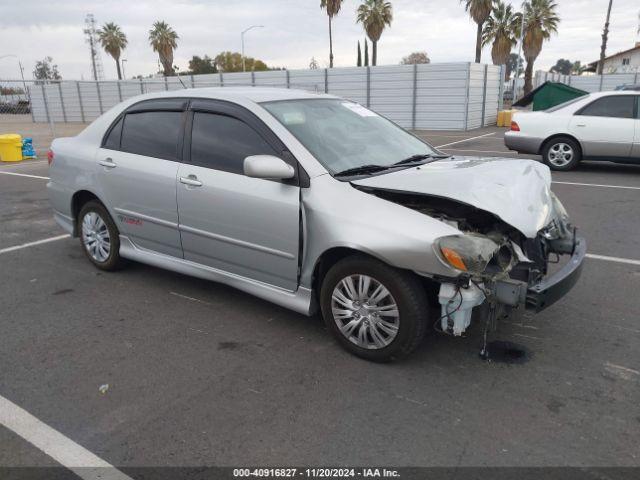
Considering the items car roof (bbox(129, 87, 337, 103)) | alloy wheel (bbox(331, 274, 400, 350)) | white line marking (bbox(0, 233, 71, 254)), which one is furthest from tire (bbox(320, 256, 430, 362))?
white line marking (bbox(0, 233, 71, 254))

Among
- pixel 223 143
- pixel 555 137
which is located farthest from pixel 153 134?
pixel 555 137

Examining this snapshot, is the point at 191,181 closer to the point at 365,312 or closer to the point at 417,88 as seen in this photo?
the point at 365,312

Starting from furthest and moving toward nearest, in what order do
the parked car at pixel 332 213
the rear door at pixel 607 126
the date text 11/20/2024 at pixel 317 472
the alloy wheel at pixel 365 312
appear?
the rear door at pixel 607 126 → the alloy wheel at pixel 365 312 → the parked car at pixel 332 213 → the date text 11/20/2024 at pixel 317 472

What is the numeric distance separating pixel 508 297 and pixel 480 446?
835mm

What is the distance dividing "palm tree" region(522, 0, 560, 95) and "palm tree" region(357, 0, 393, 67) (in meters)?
9.96

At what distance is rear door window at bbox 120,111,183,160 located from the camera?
4.18m

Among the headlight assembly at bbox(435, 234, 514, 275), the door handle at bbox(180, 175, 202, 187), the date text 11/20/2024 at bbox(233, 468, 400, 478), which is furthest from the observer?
the door handle at bbox(180, 175, 202, 187)

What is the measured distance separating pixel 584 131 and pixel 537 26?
28.8m

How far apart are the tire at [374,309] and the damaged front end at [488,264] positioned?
0.17 m

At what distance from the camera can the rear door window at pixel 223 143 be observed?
3715 mm

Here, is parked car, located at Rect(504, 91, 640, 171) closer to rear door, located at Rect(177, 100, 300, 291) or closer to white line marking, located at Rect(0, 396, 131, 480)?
rear door, located at Rect(177, 100, 300, 291)

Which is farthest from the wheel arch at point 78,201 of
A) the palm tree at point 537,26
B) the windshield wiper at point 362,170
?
the palm tree at point 537,26

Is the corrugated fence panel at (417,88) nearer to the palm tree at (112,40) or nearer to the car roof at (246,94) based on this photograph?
the car roof at (246,94)

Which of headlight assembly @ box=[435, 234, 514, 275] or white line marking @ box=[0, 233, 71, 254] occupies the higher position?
headlight assembly @ box=[435, 234, 514, 275]
